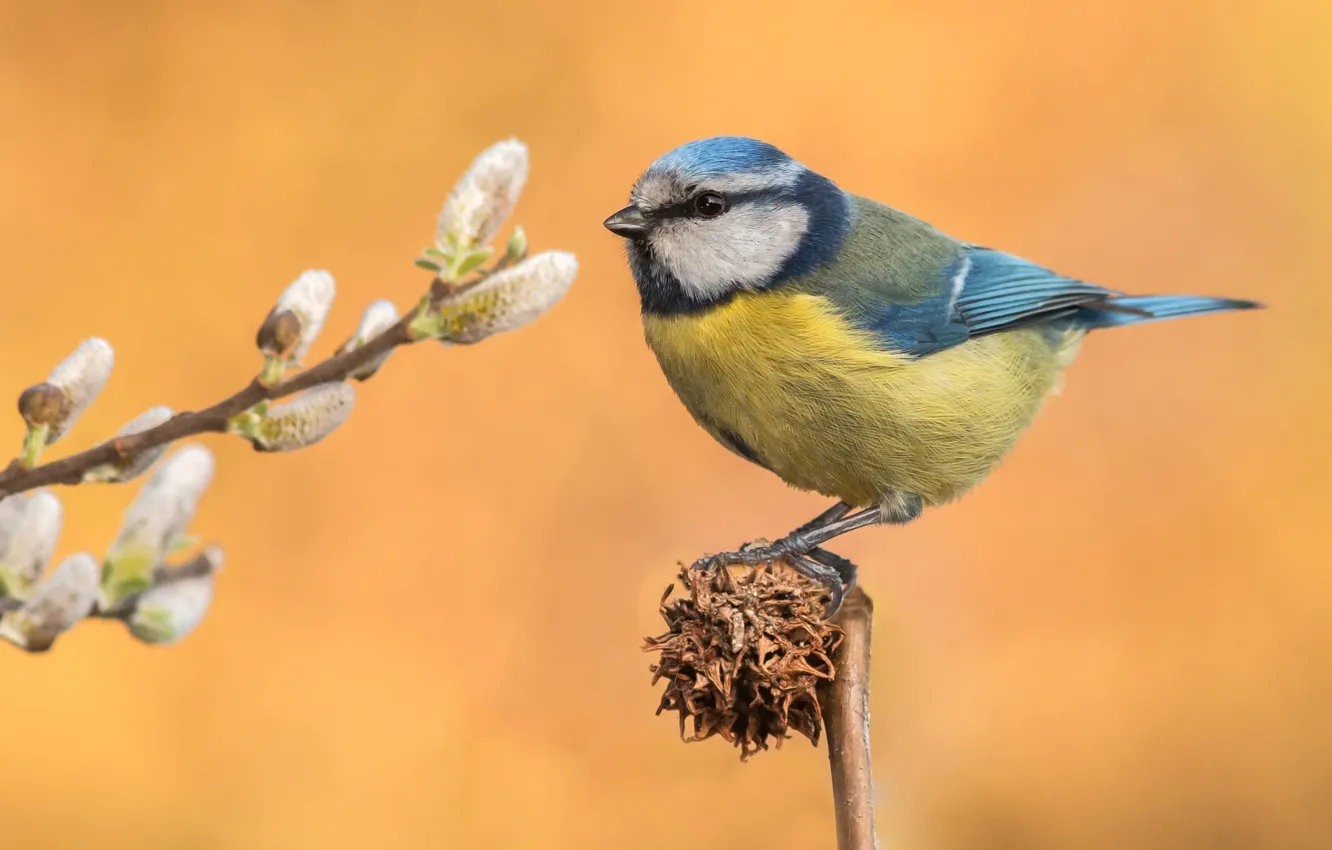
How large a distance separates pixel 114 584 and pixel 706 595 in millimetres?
398

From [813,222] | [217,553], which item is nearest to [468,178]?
[217,553]

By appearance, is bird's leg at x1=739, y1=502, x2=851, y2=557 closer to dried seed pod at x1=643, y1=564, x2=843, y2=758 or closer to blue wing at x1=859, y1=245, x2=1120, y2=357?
blue wing at x1=859, y1=245, x2=1120, y2=357

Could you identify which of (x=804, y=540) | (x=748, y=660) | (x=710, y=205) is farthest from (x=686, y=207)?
(x=748, y=660)

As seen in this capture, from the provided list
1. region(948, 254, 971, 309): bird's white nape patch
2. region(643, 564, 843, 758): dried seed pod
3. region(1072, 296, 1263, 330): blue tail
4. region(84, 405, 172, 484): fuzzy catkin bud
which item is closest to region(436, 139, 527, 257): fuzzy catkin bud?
region(84, 405, 172, 484): fuzzy catkin bud

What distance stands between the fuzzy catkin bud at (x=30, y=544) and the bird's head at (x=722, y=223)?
2.38 ft

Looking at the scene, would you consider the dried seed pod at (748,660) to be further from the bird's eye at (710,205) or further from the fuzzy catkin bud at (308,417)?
the bird's eye at (710,205)

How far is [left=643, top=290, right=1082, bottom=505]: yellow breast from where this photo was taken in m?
1.22

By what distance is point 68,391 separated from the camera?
1.81ft

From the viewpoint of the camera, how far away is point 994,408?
1375 mm

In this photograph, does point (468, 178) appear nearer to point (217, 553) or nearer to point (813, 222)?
point (217, 553)

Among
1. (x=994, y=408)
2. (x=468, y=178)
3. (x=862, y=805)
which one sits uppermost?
(x=994, y=408)

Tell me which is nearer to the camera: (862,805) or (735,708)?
(862,805)

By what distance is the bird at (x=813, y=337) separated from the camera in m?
1.22

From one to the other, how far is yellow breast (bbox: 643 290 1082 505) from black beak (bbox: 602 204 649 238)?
105mm
